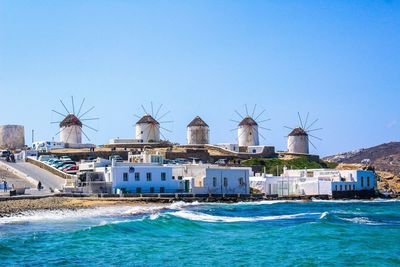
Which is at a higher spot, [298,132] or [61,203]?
[298,132]

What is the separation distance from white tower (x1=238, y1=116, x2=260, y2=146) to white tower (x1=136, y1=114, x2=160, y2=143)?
9.53 meters

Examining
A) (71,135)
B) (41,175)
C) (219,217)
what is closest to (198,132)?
(71,135)

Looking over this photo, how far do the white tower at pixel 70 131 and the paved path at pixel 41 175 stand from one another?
1682 centimetres

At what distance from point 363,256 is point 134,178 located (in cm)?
2406

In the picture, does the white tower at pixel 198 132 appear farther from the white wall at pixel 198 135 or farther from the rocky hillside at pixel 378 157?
the rocky hillside at pixel 378 157

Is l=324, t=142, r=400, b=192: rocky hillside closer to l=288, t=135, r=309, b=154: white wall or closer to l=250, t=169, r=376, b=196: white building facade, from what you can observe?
l=288, t=135, r=309, b=154: white wall

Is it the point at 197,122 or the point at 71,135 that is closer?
the point at 71,135

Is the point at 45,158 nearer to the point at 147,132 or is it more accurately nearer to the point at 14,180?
the point at 14,180

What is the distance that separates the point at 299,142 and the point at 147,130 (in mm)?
16445

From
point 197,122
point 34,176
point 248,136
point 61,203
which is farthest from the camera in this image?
point 248,136

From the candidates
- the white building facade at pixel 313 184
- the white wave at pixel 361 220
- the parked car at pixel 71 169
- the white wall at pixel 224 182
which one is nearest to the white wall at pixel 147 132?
the white building facade at pixel 313 184

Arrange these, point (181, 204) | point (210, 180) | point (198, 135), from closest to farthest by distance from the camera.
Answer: point (181, 204) → point (210, 180) → point (198, 135)

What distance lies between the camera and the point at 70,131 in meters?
68.9

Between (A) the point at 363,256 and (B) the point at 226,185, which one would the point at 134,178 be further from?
(A) the point at 363,256
